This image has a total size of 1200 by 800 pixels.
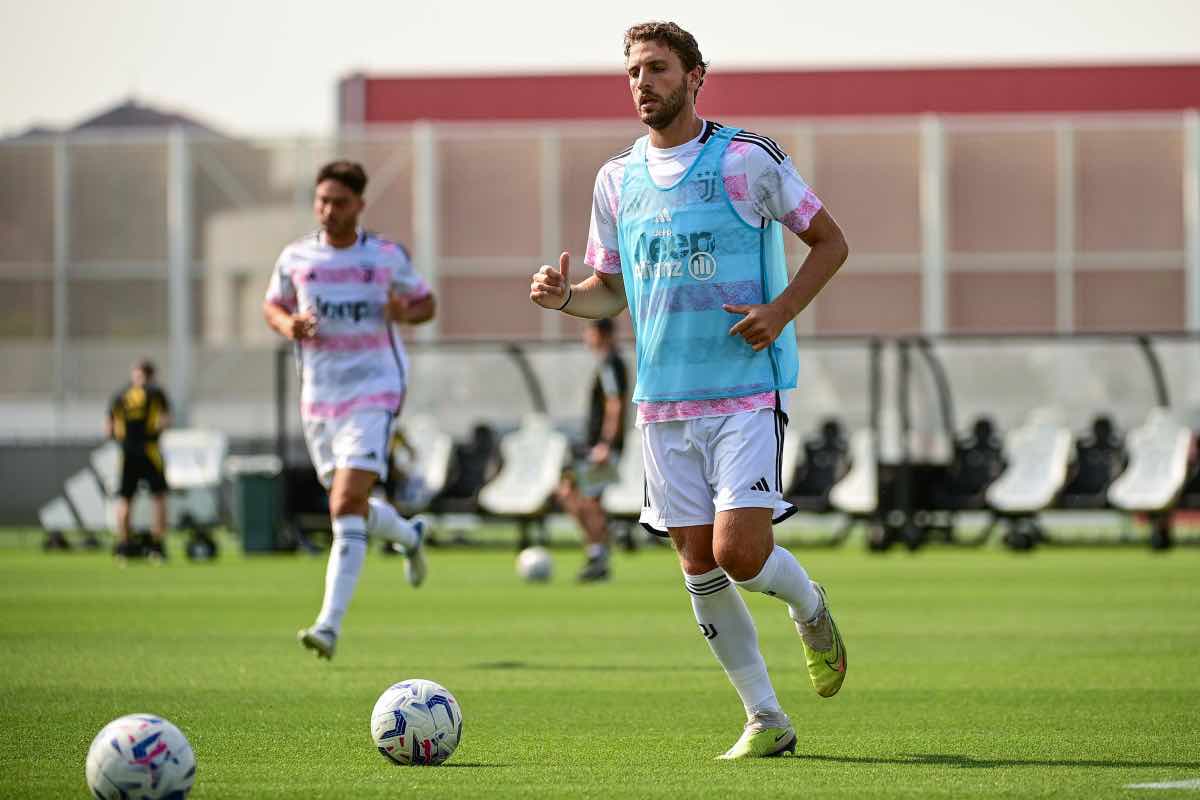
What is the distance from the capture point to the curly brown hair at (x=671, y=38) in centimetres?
686

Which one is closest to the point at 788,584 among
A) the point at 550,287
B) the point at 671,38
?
the point at 550,287

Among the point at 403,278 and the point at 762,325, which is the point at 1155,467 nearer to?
the point at 403,278

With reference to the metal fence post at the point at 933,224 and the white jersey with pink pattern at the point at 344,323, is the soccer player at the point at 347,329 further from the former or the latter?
the metal fence post at the point at 933,224

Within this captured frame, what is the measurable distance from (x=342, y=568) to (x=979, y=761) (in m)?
4.25

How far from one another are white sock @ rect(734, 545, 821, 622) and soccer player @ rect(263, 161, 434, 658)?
3.98m

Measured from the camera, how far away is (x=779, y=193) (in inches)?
269

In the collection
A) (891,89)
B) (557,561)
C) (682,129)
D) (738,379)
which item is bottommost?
(557,561)

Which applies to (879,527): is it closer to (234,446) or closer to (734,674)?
(234,446)

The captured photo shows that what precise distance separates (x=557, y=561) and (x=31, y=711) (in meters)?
15.6

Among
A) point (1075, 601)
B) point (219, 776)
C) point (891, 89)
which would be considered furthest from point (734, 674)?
point (891, 89)

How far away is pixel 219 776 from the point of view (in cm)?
652

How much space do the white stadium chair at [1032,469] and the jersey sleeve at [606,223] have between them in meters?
17.8

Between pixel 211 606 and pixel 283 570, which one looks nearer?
pixel 211 606

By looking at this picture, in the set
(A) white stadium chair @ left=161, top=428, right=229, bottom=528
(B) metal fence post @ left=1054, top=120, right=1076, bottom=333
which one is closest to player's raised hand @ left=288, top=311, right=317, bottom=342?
(A) white stadium chair @ left=161, top=428, right=229, bottom=528
